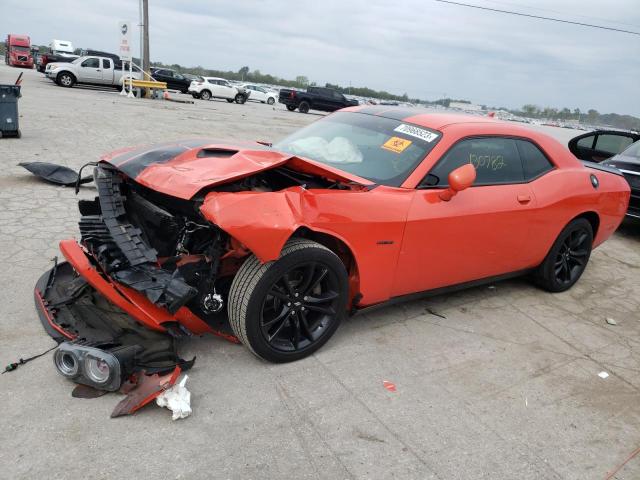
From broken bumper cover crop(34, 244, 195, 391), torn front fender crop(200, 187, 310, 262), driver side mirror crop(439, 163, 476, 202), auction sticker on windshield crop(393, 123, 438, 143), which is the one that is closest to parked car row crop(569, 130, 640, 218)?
auction sticker on windshield crop(393, 123, 438, 143)

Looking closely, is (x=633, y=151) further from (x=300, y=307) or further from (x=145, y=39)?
(x=145, y=39)

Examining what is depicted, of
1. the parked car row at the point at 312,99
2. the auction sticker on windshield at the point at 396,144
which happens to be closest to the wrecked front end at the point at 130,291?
the auction sticker on windshield at the point at 396,144

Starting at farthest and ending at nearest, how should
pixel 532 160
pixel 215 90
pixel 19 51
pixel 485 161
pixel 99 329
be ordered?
pixel 19 51
pixel 215 90
pixel 532 160
pixel 485 161
pixel 99 329

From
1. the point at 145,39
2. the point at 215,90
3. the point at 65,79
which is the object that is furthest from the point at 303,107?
the point at 65,79

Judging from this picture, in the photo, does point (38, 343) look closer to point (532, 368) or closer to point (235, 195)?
point (235, 195)

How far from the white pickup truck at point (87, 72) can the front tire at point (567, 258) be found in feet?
78.4

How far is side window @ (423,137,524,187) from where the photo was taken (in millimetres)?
3531

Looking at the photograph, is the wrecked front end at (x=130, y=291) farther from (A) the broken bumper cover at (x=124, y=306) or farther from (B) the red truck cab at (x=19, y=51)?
(B) the red truck cab at (x=19, y=51)

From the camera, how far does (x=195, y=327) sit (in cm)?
301

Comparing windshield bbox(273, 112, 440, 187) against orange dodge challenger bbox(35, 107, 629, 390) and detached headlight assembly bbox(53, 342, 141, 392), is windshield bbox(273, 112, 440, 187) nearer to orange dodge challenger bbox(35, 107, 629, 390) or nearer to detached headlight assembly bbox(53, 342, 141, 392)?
orange dodge challenger bbox(35, 107, 629, 390)

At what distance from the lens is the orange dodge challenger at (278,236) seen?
274 centimetres

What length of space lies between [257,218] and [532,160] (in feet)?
9.09

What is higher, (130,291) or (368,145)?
(368,145)

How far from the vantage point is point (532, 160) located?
4250 mm
